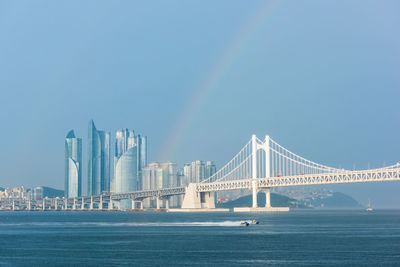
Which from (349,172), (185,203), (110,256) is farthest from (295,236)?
(185,203)

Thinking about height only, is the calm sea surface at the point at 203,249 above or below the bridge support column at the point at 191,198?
below

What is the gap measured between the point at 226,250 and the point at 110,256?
876cm

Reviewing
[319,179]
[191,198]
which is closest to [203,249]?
[319,179]

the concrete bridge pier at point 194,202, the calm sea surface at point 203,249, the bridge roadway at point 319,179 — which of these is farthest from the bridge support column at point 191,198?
the calm sea surface at point 203,249

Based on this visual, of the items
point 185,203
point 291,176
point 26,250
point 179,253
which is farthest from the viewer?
point 185,203

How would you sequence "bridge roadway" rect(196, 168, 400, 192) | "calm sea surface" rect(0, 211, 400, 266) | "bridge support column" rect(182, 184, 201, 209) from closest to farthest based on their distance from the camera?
"calm sea surface" rect(0, 211, 400, 266) < "bridge roadway" rect(196, 168, 400, 192) < "bridge support column" rect(182, 184, 201, 209)

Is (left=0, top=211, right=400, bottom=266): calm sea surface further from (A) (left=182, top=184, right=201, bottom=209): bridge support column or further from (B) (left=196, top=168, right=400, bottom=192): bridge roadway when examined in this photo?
(A) (left=182, top=184, right=201, bottom=209): bridge support column

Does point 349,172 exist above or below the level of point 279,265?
above

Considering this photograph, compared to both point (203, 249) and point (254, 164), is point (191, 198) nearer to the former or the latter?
point (254, 164)

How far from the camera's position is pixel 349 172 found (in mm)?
124875

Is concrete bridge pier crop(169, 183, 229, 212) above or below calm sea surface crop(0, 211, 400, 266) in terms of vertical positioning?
above

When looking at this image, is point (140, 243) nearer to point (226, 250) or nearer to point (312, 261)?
point (226, 250)

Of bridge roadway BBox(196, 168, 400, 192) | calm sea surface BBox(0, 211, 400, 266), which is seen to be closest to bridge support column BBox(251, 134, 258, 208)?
bridge roadway BBox(196, 168, 400, 192)

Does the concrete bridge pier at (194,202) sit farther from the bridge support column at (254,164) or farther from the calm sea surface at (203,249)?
the calm sea surface at (203,249)
